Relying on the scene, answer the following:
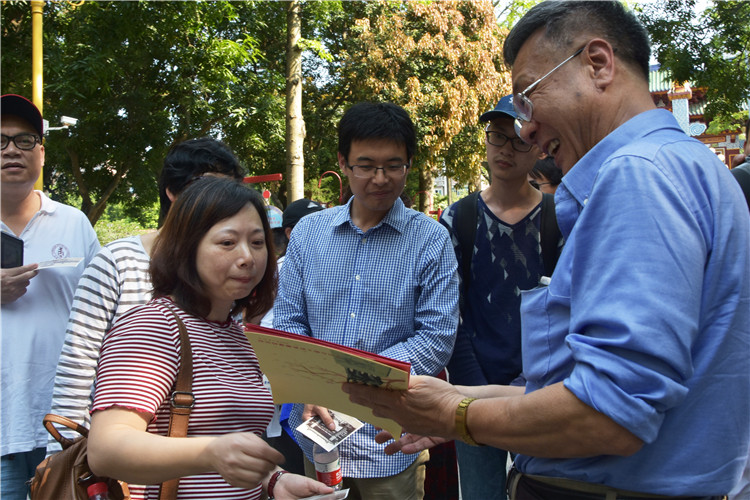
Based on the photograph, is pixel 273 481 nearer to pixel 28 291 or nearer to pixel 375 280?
pixel 375 280

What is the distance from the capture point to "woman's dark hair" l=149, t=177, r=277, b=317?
1898 millimetres

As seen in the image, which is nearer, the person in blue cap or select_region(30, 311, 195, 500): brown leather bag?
select_region(30, 311, 195, 500): brown leather bag

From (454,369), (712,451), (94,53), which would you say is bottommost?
(454,369)

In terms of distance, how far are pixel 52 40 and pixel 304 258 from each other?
11.4 m

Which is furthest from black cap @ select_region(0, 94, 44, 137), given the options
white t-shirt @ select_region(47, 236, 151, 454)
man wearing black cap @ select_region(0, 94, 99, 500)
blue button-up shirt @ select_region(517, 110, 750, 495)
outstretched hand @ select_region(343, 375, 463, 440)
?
blue button-up shirt @ select_region(517, 110, 750, 495)

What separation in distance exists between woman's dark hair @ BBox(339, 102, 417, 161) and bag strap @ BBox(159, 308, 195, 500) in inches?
58.2

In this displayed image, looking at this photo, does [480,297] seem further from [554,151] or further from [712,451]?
[712,451]

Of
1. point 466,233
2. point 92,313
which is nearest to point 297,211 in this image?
point 466,233

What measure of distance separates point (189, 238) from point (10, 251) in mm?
1392

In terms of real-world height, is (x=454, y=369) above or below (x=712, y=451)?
below

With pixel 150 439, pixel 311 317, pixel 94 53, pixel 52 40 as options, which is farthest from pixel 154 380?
pixel 52 40

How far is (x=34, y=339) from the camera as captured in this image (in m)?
2.81

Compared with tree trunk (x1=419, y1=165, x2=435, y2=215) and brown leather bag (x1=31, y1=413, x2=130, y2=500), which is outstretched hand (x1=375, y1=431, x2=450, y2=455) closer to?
brown leather bag (x1=31, y1=413, x2=130, y2=500)

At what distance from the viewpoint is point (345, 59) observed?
17000 mm
